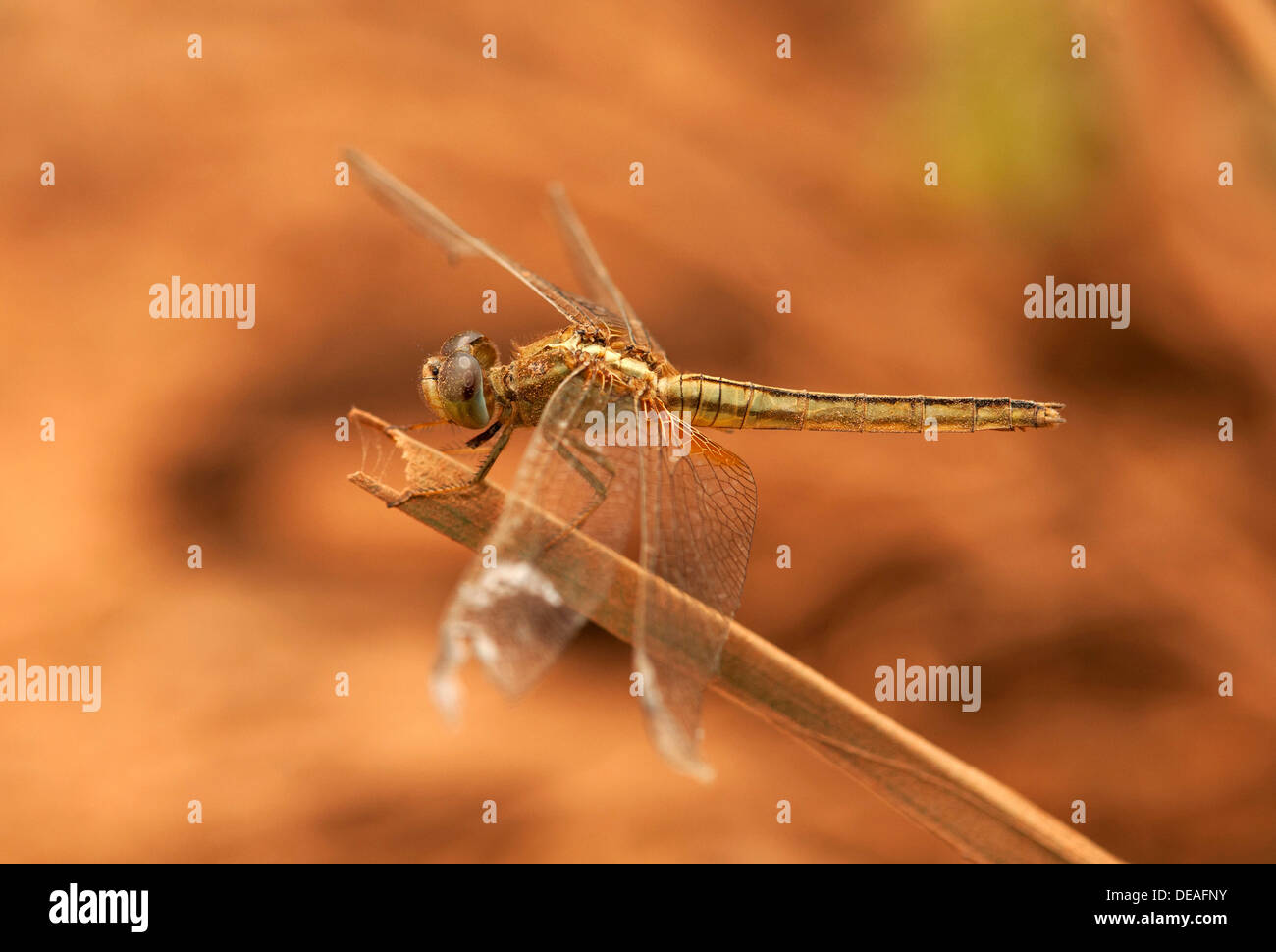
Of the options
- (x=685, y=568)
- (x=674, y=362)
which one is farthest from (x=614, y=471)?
(x=674, y=362)

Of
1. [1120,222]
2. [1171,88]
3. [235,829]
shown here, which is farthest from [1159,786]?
[235,829]

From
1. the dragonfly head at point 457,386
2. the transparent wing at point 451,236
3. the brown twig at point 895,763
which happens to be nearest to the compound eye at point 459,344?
the dragonfly head at point 457,386

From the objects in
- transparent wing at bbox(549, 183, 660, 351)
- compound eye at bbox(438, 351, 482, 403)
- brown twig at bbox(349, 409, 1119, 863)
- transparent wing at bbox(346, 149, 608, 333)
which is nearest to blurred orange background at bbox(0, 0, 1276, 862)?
transparent wing at bbox(549, 183, 660, 351)

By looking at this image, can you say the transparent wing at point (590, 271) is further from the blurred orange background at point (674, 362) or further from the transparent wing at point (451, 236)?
the blurred orange background at point (674, 362)

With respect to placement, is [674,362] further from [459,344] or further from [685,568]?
[685,568]

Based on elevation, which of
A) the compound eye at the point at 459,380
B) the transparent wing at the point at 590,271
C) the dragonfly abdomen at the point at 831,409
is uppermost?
the transparent wing at the point at 590,271

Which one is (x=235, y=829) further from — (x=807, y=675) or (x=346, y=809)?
(x=807, y=675)
